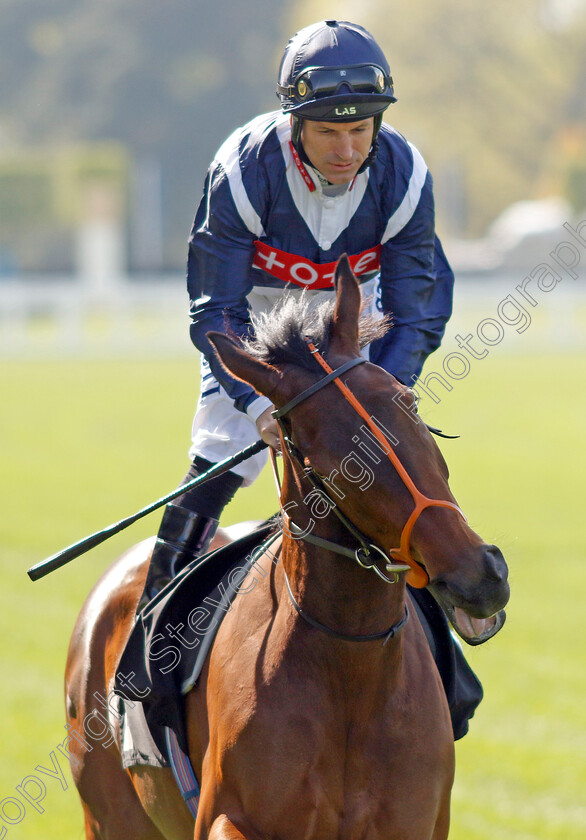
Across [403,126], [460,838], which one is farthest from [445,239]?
[460,838]

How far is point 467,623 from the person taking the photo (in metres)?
2.54

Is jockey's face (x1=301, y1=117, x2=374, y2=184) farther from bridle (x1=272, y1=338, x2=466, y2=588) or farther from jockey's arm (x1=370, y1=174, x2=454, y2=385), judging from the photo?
bridle (x1=272, y1=338, x2=466, y2=588)

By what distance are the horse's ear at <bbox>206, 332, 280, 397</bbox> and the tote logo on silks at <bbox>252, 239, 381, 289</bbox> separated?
786mm

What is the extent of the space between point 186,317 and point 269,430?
809 inches

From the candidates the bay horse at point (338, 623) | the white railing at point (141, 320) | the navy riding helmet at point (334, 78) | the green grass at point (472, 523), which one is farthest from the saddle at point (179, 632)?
the white railing at point (141, 320)

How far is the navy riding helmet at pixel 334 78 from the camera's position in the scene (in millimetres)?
3201

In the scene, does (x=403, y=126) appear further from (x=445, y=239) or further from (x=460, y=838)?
(x=460, y=838)

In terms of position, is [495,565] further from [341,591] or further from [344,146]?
[344,146]

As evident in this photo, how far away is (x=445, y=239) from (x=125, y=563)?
40341mm

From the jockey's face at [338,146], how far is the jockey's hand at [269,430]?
2.56ft

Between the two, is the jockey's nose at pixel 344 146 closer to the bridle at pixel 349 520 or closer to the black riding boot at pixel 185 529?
the bridle at pixel 349 520

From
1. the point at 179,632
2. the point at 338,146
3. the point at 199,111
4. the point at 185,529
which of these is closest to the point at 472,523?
the point at 185,529

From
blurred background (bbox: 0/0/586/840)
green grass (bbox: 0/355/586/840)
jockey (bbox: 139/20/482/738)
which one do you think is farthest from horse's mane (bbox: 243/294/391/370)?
blurred background (bbox: 0/0/586/840)

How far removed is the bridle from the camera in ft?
8.29
